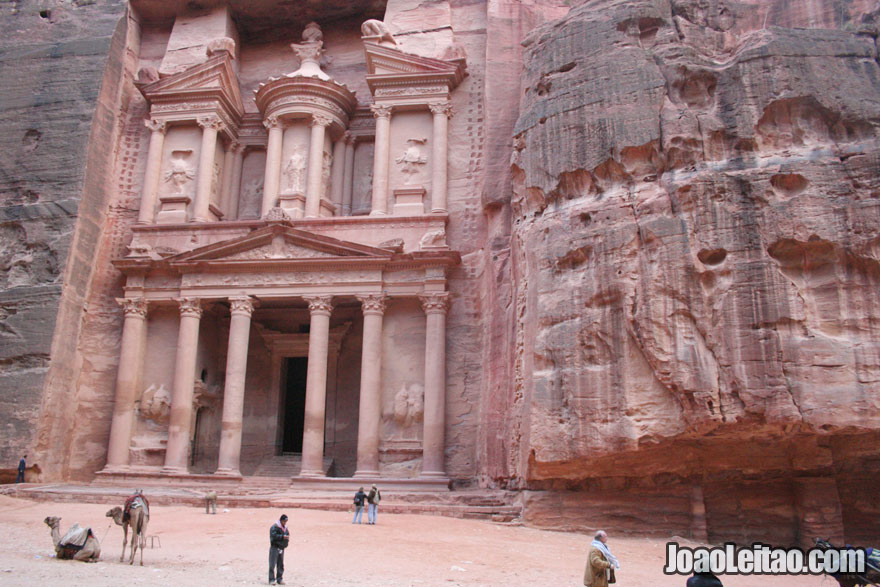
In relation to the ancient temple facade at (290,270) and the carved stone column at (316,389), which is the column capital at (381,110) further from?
the carved stone column at (316,389)

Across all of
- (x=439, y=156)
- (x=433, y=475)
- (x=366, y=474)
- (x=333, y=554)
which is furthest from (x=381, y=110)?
(x=333, y=554)

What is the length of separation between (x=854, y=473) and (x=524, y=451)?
6059 mm

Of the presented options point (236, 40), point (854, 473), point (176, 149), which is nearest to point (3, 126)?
point (176, 149)

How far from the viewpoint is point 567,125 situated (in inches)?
666

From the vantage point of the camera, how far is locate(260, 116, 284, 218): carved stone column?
969 inches

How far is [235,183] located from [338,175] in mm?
3551

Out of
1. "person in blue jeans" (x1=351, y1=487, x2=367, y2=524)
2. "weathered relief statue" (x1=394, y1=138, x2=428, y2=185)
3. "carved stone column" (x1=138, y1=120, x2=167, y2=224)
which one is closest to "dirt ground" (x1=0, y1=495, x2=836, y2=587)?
"person in blue jeans" (x1=351, y1=487, x2=367, y2=524)

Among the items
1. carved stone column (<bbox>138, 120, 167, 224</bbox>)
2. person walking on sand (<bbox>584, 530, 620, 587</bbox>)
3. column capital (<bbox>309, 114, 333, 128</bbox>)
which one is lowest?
person walking on sand (<bbox>584, 530, 620, 587</bbox>)

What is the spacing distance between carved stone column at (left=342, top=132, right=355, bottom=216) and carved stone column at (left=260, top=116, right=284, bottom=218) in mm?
2126

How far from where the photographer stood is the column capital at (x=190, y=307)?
22.8 meters

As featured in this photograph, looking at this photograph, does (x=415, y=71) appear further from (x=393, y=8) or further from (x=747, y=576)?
(x=747, y=576)

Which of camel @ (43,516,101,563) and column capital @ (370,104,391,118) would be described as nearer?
camel @ (43,516,101,563)

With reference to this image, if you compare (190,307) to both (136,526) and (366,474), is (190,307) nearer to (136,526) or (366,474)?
(366,474)

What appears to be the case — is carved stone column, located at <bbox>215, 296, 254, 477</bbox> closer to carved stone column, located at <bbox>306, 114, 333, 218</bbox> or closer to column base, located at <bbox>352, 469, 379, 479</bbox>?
column base, located at <bbox>352, 469, 379, 479</bbox>
